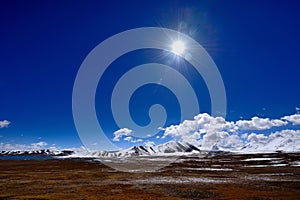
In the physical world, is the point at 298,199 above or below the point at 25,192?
below

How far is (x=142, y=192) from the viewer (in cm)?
2339

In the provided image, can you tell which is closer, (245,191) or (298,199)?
(298,199)

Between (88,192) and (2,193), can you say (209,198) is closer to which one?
(88,192)

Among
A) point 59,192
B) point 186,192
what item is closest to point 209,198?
point 186,192

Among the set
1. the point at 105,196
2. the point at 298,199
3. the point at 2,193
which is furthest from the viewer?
the point at 2,193

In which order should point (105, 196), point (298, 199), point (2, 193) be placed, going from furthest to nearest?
point (2, 193)
point (105, 196)
point (298, 199)

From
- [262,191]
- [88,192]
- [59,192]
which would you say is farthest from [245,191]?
[59,192]

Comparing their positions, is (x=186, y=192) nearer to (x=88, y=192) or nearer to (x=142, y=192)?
(x=142, y=192)

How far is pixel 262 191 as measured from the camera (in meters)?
23.1

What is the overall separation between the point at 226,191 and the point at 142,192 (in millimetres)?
7264

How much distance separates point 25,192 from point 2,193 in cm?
179

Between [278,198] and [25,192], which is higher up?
[25,192]

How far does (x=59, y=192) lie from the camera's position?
23.4 metres

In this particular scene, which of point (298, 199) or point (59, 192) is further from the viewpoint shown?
point (59, 192)
